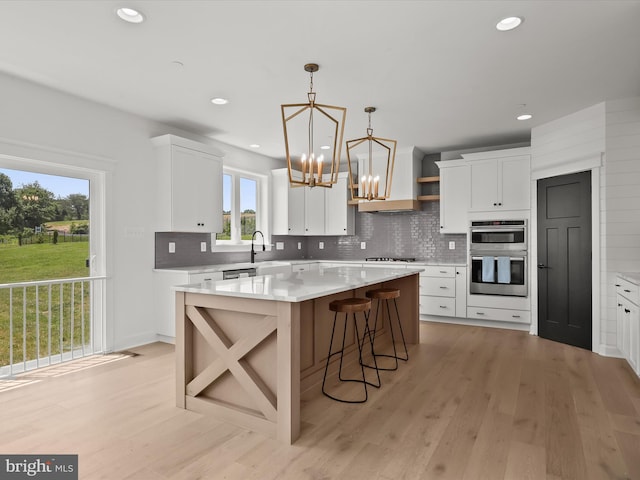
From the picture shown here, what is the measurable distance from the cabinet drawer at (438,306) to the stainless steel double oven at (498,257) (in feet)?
1.14

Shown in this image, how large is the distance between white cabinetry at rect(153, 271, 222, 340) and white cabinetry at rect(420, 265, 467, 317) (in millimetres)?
2962

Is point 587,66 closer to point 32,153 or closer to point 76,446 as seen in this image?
point 76,446

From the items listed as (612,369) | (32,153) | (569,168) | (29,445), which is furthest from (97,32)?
(612,369)

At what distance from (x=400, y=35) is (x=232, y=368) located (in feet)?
8.27

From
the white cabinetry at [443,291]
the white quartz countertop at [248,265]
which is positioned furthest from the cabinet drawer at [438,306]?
the white quartz countertop at [248,265]

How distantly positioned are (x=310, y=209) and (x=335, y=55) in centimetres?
399

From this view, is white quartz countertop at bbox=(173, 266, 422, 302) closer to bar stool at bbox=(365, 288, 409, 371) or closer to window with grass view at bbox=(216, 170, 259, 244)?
bar stool at bbox=(365, 288, 409, 371)

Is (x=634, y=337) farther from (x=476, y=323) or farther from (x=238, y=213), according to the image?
(x=238, y=213)

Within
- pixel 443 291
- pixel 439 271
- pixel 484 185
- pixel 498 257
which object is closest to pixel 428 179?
pixel 484 185

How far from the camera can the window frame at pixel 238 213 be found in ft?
19.0

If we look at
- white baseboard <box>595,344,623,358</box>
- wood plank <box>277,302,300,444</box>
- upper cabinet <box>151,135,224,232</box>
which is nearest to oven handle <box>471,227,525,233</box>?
white baseboard <box>595,344,623,358</box>

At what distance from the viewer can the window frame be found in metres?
5.78

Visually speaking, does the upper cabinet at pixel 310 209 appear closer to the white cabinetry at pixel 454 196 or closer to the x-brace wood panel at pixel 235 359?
the white cabinetry at pixel 454 196

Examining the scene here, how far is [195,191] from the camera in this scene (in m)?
4.80
